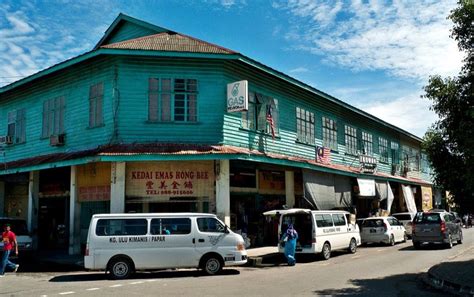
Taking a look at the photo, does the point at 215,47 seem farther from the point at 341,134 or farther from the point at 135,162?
the point at 341,134

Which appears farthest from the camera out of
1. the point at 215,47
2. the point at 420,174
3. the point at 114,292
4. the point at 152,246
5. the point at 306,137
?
the point at 420,174

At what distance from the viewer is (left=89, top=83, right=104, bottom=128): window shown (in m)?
19.5

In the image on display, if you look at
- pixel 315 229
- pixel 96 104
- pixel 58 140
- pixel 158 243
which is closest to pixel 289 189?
pixel 315 229

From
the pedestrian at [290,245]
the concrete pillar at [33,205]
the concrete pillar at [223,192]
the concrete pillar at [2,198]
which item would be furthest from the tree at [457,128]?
the concrete pillar at [2,198]

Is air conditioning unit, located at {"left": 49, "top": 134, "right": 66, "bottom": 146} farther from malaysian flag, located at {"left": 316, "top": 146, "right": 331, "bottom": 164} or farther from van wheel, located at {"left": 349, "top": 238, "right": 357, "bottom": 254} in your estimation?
van wheel, located at {"left": 349, "top": 238, "right": 357, "bottom": 254}

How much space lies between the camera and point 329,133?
27.3 meters

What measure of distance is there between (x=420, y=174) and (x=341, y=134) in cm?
1761

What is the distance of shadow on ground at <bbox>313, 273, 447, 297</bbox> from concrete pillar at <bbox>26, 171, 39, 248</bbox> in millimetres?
15675

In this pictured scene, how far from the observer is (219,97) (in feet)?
63.6

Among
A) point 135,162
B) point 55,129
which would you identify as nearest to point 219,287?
point 135,162

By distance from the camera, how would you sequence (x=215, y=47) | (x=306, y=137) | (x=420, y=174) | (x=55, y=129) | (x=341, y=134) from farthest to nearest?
(x=420, y=174) < (x=341, y=134) < (x=306, y=137) < (x=55, y=129) < (x=215, y=47)

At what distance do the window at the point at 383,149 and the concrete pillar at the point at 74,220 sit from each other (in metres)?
22.6

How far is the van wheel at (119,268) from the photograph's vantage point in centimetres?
1396

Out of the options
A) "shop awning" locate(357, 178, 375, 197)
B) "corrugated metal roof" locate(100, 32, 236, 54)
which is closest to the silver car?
"shop awning" locate(357, 178, 375, 197)
